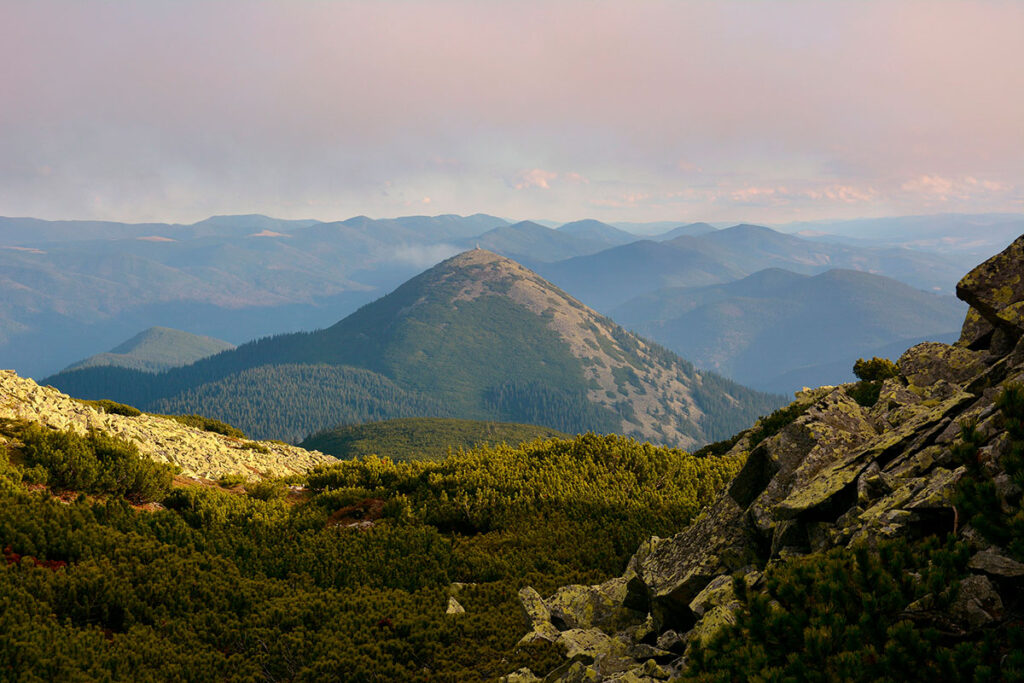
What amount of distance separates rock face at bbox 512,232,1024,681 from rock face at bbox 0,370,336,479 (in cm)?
2159

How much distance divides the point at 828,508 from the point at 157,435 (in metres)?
41.8

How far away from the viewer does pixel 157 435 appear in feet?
130

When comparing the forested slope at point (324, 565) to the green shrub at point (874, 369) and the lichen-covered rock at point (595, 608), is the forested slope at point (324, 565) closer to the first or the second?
the lichen-covered rock at point (595, 608)

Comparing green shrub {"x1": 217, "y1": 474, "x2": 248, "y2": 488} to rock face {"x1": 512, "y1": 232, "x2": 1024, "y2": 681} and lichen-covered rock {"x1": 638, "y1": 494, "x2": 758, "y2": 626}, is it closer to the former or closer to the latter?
rock face {"x1": 512, "y1": 232, "x2": 1024, "y2": 681}

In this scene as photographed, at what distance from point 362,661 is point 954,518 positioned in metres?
11.2

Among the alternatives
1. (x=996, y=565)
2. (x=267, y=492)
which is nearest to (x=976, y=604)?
(x=996, y=565)

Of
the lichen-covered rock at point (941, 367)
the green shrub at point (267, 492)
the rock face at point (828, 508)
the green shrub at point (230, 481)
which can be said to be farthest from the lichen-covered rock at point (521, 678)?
the green shrub at point (230, 481)

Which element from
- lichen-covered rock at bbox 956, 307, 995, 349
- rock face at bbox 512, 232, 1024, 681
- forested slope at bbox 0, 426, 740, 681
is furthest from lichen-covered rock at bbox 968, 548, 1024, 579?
lichen-covered rock at bbox 956, 307, 995, 349

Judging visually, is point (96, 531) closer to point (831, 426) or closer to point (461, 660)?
point (461, 660)

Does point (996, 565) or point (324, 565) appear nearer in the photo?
point (996, 565)

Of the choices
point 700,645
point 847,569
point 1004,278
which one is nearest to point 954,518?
point 847,569

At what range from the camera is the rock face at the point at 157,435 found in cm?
2945

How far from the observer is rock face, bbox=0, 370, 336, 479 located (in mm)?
29453

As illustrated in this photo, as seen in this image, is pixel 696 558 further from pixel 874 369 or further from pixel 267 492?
pixel 874 369
